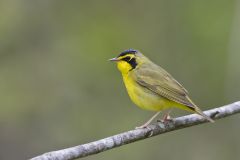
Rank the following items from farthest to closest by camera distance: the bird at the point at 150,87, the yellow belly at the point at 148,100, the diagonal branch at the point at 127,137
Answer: the yellow belly at the point at 148,100 < the bird at the point at 150,87 < the diagonal branch at the point at 127,137

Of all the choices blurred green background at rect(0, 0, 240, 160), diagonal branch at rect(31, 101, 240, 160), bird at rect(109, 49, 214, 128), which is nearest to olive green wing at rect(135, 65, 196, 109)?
bird at rect(109, 49, 214, 128)

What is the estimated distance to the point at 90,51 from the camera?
477 inches

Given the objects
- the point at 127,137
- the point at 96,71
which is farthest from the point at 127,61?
the point at 96,71

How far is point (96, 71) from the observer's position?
1236cm

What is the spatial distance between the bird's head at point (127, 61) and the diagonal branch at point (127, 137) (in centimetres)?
105

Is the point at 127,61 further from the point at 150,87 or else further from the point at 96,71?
the point at 96,71

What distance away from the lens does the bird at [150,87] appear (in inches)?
296

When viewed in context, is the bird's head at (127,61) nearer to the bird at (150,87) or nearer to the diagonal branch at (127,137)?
the bird at (150,87)

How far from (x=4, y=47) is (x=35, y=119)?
4.78 feet

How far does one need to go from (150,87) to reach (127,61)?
55 cm

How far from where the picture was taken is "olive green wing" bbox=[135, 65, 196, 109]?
24.7 feet

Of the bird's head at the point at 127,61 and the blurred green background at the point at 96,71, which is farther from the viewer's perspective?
the blurred green background at the point at 96,71

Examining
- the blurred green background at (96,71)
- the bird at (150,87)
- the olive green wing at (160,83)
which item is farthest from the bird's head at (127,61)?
the blurred green background at (96,71)

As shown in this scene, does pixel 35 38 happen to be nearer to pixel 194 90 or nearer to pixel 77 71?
pixel 77 71
